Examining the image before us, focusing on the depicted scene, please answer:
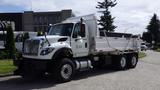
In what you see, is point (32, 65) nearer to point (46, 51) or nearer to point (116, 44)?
point (46, 51)

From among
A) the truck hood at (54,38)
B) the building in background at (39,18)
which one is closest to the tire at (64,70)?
the truck hood at (54,38)

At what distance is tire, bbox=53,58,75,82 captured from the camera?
1450cm

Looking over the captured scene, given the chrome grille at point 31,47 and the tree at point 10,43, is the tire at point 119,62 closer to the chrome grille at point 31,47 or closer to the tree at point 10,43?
the chrome grille at point 31,47

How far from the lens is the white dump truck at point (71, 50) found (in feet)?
47.4

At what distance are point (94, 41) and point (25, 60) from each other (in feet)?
13.1

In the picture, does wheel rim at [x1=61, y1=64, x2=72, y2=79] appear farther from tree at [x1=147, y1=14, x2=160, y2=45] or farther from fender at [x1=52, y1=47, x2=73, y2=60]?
tree at [x1=147, y1=14, x2=160, y2=45]

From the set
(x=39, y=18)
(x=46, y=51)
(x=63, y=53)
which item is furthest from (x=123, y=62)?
(x=39, y=18)

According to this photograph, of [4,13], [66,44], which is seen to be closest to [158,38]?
[4,13]

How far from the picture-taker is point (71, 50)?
15570 mm

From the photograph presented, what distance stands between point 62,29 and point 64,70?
2.30 meters

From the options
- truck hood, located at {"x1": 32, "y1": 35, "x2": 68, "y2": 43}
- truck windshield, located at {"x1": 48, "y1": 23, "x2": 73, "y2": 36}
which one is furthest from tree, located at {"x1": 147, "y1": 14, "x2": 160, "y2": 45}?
truck hood, located at {"x1": 32, "y1": 35, "x2": 68, "y2": 43}

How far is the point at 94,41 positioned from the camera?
17.1 metres

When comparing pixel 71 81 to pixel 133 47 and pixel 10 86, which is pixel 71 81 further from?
pixel 133 47

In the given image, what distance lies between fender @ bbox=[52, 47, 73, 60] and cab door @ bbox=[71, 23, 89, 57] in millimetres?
474
